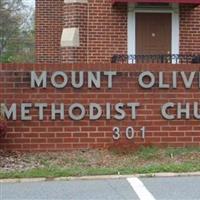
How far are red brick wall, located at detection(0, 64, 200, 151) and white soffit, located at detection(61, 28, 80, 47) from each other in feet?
12.1

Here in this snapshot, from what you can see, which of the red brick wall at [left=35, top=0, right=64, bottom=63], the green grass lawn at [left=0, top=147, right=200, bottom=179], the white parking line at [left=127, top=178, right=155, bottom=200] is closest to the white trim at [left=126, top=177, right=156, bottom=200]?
the white parking line at [left=127, top=178, right=155, bottom=200]

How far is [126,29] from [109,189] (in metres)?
7.82

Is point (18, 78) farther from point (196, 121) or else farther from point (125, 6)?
point (125, 6)

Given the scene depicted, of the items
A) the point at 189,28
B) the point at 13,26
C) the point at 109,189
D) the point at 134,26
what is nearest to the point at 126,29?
the point at 134,26

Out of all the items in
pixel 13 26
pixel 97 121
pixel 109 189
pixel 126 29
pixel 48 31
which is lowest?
pixel 109 189

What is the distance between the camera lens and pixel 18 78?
473 inches

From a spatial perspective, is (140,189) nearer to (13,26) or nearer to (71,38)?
(71,38)

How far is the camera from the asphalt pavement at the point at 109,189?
329 inches

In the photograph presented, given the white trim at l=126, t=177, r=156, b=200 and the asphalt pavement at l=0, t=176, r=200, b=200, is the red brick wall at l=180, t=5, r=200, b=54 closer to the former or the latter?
the asphalt pavement at l=0, t=176, r=200, b=200

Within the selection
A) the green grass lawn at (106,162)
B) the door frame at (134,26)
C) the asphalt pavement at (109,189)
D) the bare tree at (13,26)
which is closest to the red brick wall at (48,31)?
the door frame at (134,26)

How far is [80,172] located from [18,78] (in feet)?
9.47

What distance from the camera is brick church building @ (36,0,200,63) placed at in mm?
15805

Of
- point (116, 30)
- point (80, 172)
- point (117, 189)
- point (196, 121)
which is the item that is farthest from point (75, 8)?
point (117, 189)

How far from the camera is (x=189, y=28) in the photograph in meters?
16.2
